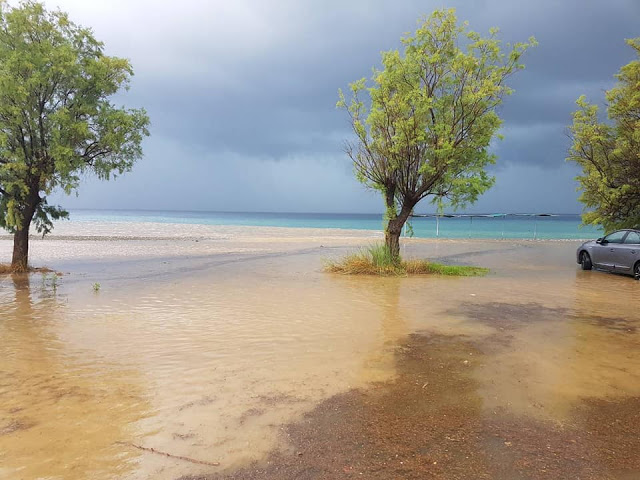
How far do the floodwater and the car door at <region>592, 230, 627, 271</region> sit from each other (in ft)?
17.7

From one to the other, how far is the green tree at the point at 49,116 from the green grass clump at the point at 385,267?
8.42 metres

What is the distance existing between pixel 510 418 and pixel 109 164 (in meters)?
14.9

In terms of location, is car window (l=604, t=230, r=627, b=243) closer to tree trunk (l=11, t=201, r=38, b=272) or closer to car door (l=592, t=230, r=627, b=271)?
car door (l=592, t=230, r=627, b=271)

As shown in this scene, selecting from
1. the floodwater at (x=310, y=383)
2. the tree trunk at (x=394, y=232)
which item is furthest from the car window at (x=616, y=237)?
the tree trunk at (x=394, y=232)

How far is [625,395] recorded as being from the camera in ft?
15.9

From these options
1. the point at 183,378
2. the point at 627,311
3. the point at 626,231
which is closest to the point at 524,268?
the point at 626,231

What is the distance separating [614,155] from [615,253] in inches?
155

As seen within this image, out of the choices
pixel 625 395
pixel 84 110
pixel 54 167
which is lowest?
pixel 625 395

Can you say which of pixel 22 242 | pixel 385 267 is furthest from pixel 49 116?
pixel 385 267

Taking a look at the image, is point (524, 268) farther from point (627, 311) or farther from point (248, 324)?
point (248, 324)

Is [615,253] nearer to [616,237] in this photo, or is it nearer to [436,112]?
[616,237]

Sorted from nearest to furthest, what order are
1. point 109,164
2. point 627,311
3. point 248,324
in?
1. point 248,324
2. point 627,311
3. point 109,164

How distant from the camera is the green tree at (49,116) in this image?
1315 centimetres

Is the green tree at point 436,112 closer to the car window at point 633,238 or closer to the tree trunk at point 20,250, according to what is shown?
the car window at point 633,238
